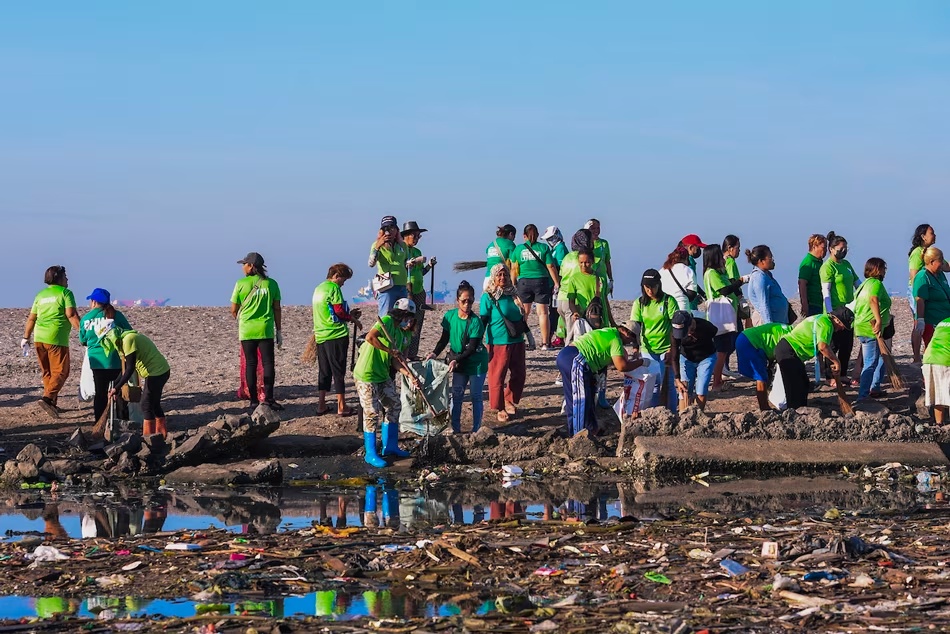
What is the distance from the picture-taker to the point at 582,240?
15.7 m

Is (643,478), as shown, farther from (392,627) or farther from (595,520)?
(392,627)

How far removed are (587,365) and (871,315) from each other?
12.1 feet

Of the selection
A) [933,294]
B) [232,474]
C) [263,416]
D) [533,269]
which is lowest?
[232,474]

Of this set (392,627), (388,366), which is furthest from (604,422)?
(392,627)

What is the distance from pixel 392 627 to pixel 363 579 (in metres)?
1.31

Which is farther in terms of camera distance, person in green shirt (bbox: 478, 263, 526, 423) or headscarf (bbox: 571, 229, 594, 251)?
headscarf (bbox: 571, 229, 594, 251)

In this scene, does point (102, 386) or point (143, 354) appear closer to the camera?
point (143, 354)

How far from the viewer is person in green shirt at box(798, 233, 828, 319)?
16.2 metres

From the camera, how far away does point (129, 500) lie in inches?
475

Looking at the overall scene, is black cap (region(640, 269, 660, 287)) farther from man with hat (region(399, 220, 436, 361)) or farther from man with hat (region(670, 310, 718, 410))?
man with hat (region(399, 220, 436, 361))

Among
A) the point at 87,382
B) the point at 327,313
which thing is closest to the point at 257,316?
the point at 327,313

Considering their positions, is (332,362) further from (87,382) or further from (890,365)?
(890,365)

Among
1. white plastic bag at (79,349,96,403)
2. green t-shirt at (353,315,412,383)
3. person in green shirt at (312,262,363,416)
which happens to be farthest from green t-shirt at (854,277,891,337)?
white plastic bag at (79,349,96,403)

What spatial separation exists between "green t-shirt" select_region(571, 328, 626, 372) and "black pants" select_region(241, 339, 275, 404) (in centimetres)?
381
